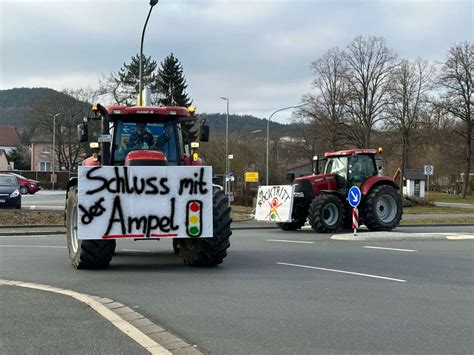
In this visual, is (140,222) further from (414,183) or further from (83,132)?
(414,183)

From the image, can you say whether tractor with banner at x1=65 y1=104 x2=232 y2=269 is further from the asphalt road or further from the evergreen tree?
the evergreen tree

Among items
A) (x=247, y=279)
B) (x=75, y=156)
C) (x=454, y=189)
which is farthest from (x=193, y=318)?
(x=454, y=189)

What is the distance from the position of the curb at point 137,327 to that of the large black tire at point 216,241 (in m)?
2.78

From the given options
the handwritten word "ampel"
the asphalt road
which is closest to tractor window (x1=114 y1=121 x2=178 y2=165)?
the handwritten word "ampel"

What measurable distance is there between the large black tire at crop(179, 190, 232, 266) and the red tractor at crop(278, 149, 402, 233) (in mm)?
9512

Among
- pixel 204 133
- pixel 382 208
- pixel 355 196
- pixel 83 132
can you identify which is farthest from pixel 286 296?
pixel 382 208

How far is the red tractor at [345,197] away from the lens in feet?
63.8

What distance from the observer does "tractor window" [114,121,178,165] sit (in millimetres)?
10586

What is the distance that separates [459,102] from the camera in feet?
196

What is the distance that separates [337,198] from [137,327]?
14466 millimetres

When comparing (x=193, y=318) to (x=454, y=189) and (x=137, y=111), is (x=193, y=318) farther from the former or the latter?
(x=454, y=189)

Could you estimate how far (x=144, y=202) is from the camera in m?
9.30

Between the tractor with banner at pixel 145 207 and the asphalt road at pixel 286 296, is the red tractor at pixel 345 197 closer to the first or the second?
the asphalt road at pixel 286 296

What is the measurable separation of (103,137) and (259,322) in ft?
17.0
